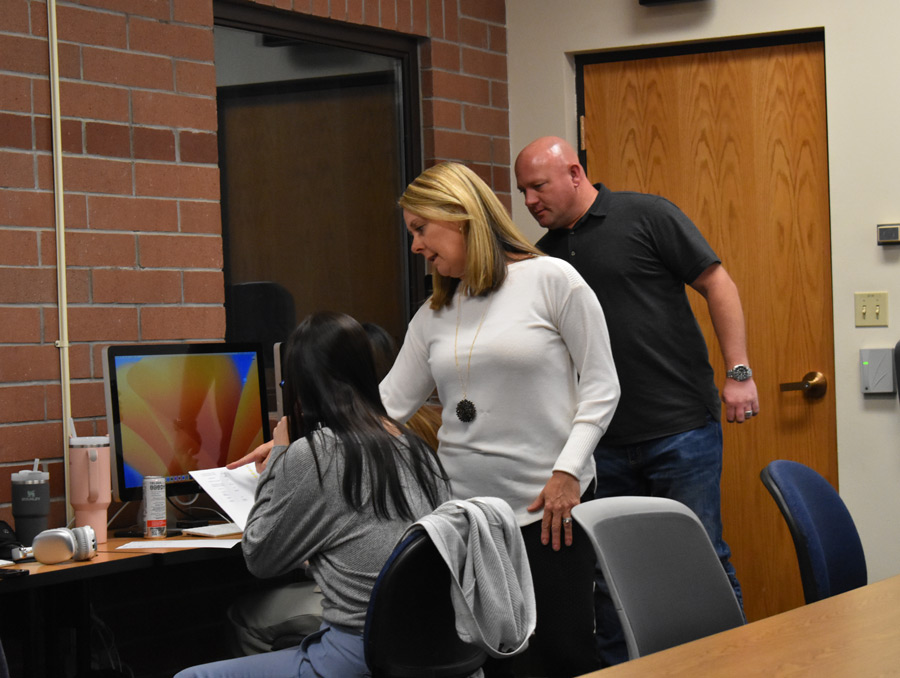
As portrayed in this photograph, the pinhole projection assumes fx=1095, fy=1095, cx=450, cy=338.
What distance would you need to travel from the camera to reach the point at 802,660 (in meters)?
1.47

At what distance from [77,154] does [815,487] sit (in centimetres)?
197

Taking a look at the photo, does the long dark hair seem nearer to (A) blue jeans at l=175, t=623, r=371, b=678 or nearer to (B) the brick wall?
(A) blue jeans at l=175, t=623, r=371, b=678

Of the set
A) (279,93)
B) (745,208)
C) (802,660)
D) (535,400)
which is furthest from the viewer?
(745,208)

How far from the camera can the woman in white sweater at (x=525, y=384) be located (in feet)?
6.96

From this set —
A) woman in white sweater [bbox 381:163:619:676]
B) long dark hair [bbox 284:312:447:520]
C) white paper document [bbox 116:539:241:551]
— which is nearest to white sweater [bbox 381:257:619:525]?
woman in white sweater [bbox 381:163:619:676]

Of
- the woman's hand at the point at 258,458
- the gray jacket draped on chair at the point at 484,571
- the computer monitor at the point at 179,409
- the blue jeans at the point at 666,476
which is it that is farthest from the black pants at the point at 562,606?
the computer monitor at the point at 179,409

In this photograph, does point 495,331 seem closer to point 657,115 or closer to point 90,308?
point 90,308

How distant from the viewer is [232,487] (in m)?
2.71

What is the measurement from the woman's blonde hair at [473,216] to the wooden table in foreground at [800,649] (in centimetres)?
90

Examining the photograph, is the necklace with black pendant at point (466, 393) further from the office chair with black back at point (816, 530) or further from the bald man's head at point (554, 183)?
the bald man's head at point (554, 183)

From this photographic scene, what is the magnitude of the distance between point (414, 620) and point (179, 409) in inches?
50.6

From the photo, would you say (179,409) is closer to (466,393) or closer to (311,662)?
(466,393)

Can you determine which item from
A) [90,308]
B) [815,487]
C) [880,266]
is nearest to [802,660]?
[815,487]

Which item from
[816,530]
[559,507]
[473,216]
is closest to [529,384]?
[559,507]
